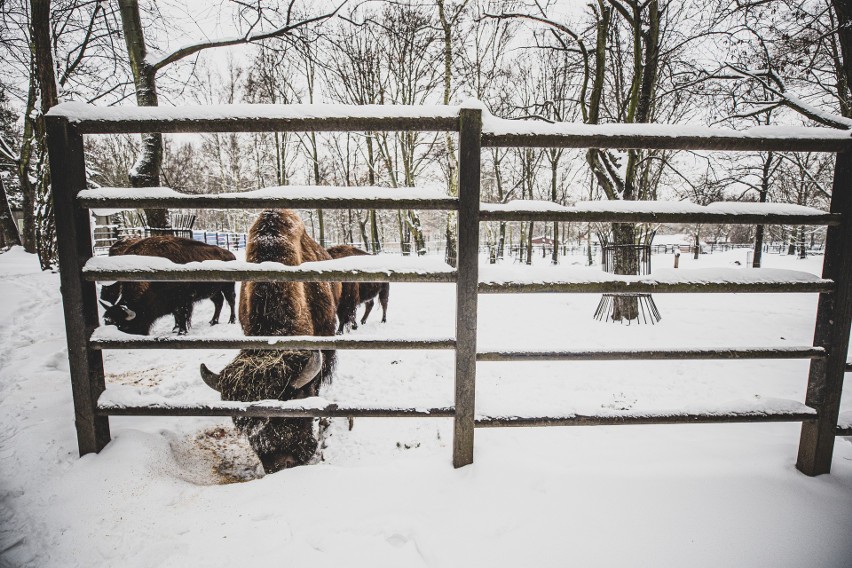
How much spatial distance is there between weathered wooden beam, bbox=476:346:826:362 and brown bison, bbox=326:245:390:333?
4.51 metres

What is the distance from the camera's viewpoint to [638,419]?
1.93m

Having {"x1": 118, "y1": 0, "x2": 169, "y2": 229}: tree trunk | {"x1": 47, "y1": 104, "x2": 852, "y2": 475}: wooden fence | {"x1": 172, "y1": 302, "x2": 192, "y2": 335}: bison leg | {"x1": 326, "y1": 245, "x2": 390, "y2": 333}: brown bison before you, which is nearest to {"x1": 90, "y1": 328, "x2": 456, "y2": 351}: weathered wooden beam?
{"x1": 47, "y1": 104, "x2": 852, "y2": 475}: wooden fence

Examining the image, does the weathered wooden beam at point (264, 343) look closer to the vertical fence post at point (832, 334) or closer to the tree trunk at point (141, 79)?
the vertical fence post at point (832, 334)

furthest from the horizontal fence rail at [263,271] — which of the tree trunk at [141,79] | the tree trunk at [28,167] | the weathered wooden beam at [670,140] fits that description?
the tree trunk at [28,167]

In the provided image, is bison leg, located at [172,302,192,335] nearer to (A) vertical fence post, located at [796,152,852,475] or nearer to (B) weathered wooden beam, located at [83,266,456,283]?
(B) weathered wooden beam, located at [83,266,456,283]

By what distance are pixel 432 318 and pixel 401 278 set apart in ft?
22.5

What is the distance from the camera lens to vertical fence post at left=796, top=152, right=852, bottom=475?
1865mm

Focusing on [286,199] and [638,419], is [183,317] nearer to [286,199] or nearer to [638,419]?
[286,199]

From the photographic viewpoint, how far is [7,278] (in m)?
9.22

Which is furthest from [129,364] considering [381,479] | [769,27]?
[769,27]

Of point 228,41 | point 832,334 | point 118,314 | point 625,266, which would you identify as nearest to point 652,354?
point 832,334

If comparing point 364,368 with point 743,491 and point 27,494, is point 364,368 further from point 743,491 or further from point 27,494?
point 743,491

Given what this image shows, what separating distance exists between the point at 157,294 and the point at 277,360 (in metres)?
4.90

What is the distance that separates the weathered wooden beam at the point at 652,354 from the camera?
188 centimetres
